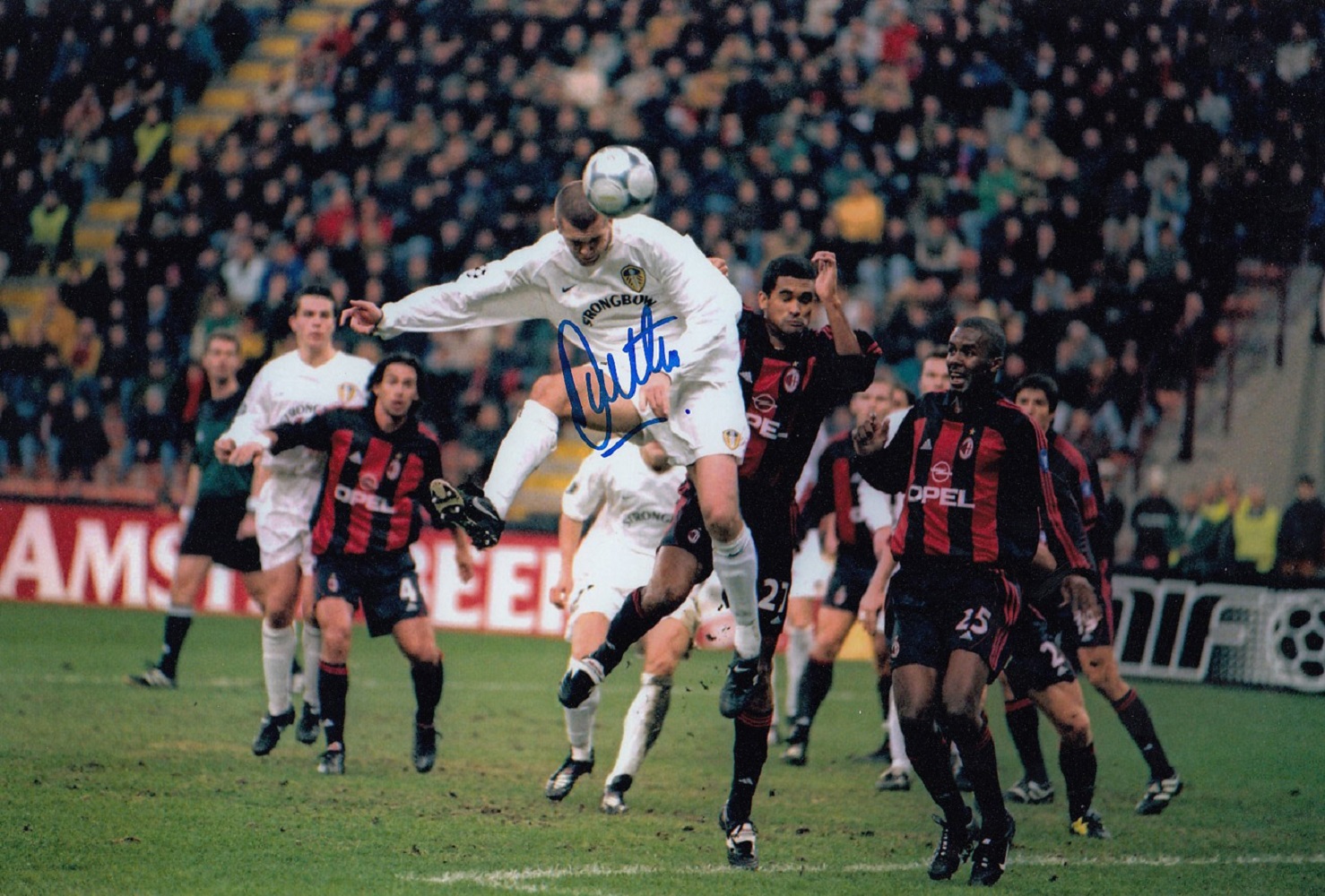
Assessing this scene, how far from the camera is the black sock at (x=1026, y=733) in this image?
9117mm

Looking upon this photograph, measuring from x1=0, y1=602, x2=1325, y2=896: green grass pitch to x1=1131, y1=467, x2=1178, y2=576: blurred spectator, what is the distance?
3156 mm

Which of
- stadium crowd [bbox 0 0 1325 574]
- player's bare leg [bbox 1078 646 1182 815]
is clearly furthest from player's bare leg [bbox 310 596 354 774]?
stadium crowd [bbox 0 0 1325 574]

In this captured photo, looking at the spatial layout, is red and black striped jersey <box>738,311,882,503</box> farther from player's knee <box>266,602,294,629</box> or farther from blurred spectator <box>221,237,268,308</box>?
blurred spectator <box>221,237,268,308</box>

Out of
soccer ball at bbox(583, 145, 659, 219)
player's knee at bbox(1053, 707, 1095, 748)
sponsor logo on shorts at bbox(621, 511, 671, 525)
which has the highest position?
soccer ball at bbox(583, 145, 659, 219)

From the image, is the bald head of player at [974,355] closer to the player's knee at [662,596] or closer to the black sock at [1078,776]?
the player's knee at [662,596]

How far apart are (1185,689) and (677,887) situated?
389 inches

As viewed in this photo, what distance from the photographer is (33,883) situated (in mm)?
6316

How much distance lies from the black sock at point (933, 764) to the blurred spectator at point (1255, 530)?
10.6 metres

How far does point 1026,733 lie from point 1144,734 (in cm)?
66

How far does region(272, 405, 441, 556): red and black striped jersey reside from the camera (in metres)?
9.53

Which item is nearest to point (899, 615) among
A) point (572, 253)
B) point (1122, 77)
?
point (572, 253)

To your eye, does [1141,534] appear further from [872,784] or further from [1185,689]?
[872,784]

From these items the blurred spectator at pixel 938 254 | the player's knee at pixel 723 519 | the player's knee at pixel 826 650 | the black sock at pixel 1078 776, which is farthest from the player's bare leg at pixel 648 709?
the blurred spectator at pixel 938 254
